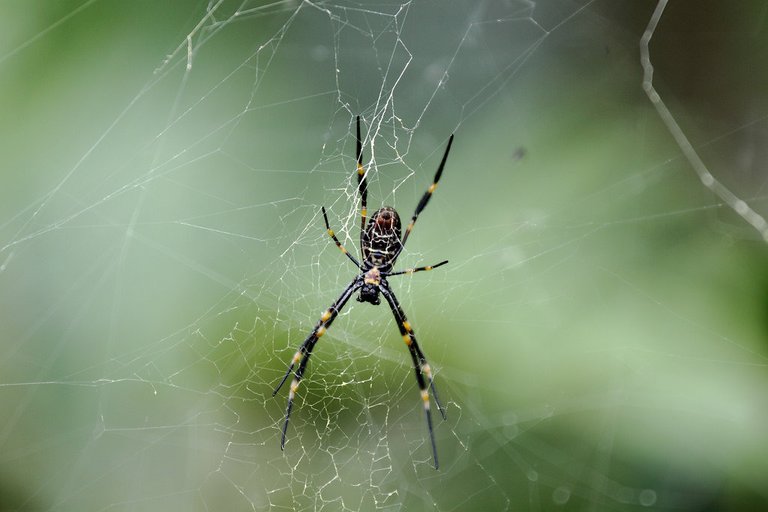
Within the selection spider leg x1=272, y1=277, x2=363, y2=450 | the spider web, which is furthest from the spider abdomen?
spider leg x1=272, y1=277, x2=363, y2=450

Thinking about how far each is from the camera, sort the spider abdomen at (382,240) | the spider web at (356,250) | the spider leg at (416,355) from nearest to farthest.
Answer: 1. the spider web at (356,250)
2. the spider abdomen at (382,240)
3. the spider leg at (416,355)

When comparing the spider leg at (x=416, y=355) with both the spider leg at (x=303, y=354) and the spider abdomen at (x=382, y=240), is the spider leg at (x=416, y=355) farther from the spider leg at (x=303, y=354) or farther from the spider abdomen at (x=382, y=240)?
the spider leg at (x=303, y=354)

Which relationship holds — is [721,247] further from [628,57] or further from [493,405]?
[628,57]

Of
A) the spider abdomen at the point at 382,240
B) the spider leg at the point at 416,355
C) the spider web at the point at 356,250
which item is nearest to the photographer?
the spider web at the point at 356,250

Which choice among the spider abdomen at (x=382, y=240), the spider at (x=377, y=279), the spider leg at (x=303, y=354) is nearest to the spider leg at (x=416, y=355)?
the spider at (x=377, y=279)

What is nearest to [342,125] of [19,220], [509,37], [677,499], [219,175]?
[219,175]

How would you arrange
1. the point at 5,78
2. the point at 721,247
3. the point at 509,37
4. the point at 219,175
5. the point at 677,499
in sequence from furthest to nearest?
the point at 509,37 < the point at 219,175 < the point at 677,499 < the point at 721,247 < the point at 5,78

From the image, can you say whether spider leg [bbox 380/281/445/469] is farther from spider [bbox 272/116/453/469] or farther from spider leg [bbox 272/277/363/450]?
spider leg [bbox 272/277/363/450]
